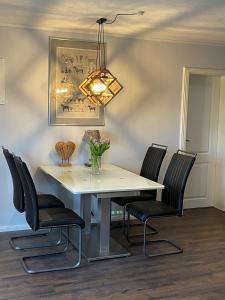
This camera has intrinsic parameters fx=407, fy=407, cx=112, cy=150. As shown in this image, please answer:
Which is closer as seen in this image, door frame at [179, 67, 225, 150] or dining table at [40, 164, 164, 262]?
dining table at [40, 164, 164, 262]

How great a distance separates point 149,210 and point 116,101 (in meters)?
1.66

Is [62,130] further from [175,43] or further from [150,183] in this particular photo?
[175,43]

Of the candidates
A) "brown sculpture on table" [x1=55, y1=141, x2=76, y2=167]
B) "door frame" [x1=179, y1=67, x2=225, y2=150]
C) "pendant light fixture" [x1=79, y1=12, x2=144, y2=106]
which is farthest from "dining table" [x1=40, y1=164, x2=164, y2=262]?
"door frame" [x1=179, y1=67, x2=225, y2=150]

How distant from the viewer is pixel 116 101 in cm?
512

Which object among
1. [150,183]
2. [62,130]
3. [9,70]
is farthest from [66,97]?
[150,183]

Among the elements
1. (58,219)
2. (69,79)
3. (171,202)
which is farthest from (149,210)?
(69,79)

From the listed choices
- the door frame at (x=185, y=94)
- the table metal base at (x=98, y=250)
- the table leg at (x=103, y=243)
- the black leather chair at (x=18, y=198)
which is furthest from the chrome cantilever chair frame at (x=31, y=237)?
the door frame at (x=185, y=94)

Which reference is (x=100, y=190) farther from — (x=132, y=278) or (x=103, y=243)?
(x=132, y=278)

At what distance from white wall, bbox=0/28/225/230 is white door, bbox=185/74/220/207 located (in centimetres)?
35

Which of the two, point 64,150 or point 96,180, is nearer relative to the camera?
point 96,180

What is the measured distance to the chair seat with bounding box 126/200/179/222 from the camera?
3.97 metres

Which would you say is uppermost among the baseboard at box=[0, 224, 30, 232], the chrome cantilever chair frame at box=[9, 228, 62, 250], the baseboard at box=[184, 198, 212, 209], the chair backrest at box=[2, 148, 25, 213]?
the chair backrest at box=[2, 148, 25, 213]

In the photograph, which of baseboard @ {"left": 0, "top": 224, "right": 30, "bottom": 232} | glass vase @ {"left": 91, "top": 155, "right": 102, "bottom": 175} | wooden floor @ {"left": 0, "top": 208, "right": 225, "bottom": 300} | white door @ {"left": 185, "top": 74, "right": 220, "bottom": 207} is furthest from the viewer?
white door @ {"left": 185, "top": 74, "right": 220, "bottom": 207}

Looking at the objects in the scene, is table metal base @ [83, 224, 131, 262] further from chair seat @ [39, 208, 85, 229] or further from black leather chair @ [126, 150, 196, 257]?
chair seat @ [39, 208, 85, 229]
